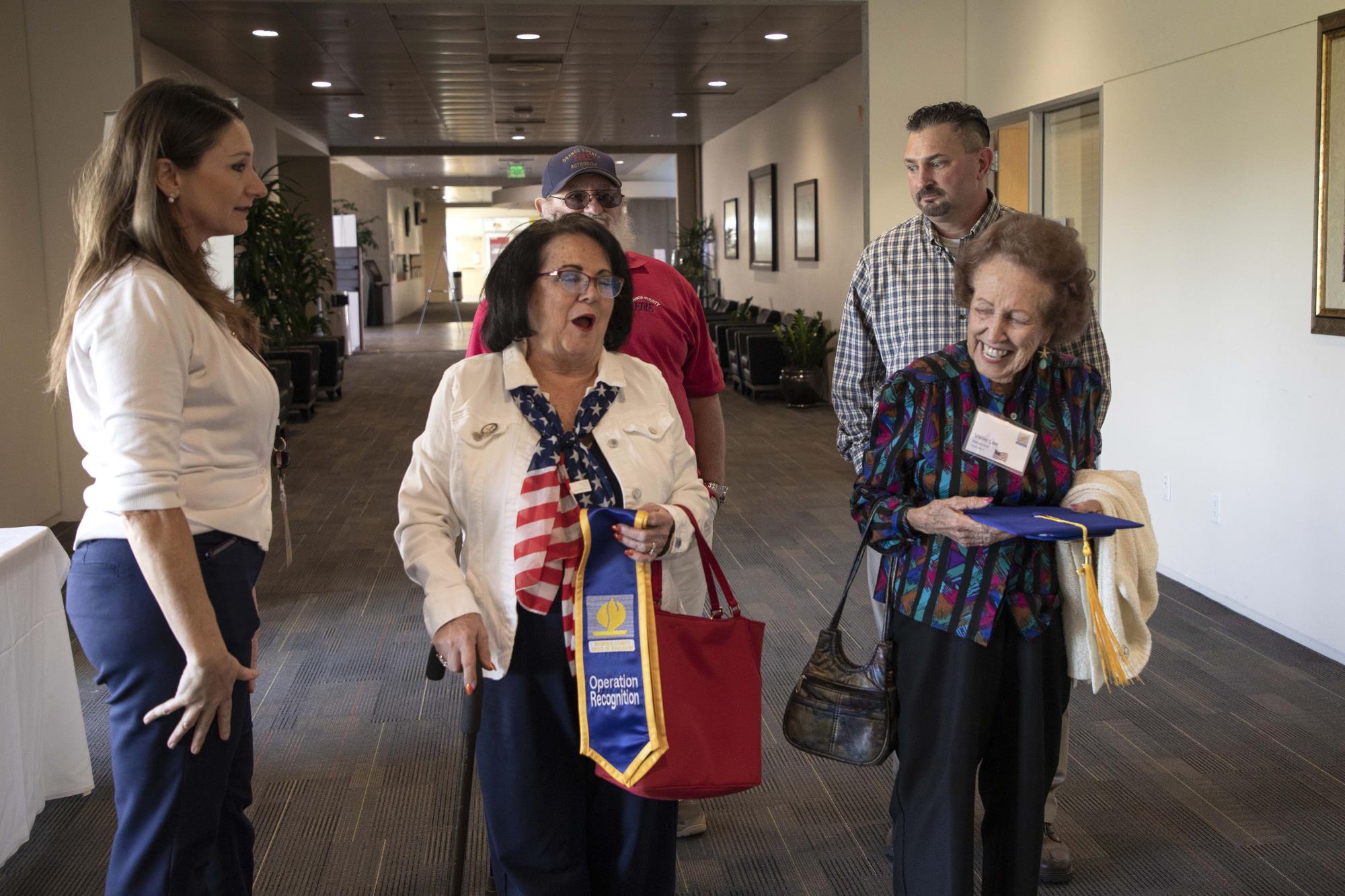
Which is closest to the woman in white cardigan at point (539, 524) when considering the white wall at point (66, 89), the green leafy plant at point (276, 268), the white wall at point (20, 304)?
the white wall at point (20, 304)

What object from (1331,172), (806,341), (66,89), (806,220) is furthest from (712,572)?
(806,220)

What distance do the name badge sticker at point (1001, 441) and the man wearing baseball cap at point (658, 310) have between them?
29.8 inches

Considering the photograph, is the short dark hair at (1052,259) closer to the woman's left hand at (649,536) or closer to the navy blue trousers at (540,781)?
the woman's left hand at (649,536)

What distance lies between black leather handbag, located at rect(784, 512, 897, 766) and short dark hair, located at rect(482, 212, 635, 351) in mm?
694

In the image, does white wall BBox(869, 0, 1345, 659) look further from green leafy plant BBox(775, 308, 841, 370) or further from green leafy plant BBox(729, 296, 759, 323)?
green leafy plant BBox(729, 296, 759, 323)

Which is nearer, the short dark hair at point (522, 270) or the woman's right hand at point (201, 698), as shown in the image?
the woman's right hand at point (201, 698)

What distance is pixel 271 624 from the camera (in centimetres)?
474

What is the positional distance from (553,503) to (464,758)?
523 millimetres

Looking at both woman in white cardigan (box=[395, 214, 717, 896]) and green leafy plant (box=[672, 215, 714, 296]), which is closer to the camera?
woman in white cardigan (box=[395, 214, 717, 896])

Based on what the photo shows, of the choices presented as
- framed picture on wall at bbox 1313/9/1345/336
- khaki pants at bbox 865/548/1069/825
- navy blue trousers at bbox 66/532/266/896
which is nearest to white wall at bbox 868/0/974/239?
framed picture on wall at bbox 1313/9/1345/336

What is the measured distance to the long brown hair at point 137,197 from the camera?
166 cm

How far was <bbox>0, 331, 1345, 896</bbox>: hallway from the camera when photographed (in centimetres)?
274

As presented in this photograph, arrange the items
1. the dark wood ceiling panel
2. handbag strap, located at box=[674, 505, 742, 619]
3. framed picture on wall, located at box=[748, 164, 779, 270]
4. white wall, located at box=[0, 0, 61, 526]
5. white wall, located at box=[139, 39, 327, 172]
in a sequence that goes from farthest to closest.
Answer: framed picture on wall, located at box=[748, 164, 779, 270], white wall, located at box=[139, 39, 327, 172], the dark wood ceiling panel, white wall, located at box=[0, 0, 61, 526], handbag strap, located at box=[674, 505, 742, 619]

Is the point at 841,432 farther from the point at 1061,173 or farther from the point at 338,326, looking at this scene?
the point at 338,326
